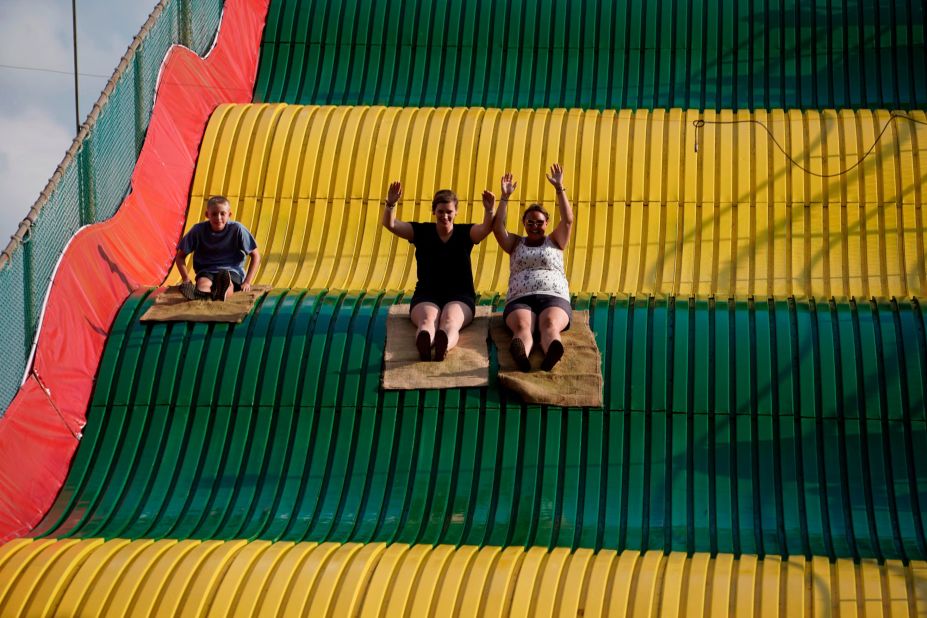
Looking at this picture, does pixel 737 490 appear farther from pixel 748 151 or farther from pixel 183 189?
pixel 183 189

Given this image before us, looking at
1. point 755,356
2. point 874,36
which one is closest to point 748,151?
point 874,36

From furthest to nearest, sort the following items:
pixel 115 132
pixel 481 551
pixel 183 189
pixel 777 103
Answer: pixel 777 103
pixel 183 189
pixel 115 132
pixel 481 551

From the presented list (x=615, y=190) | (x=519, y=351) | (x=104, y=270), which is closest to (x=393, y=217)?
(x=519, y=351)

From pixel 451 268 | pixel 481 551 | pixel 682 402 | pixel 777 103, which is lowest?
pixel 481 551

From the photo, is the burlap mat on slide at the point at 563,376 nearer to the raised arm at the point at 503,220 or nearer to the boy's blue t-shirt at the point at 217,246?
the raised arm at the point at 503,220

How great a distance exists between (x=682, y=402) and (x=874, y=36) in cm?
612

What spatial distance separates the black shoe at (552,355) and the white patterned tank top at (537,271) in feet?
1.83

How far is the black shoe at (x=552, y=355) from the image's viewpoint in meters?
10.2

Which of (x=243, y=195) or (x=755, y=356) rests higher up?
(x=243, y=195)

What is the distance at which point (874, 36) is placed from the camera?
14906 millimetres

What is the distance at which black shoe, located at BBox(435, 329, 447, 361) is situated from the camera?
10531 millimetres

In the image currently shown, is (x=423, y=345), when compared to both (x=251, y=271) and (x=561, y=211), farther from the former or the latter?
(x=251, y=271)

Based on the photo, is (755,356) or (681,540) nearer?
(681,540)

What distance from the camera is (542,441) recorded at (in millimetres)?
10375
